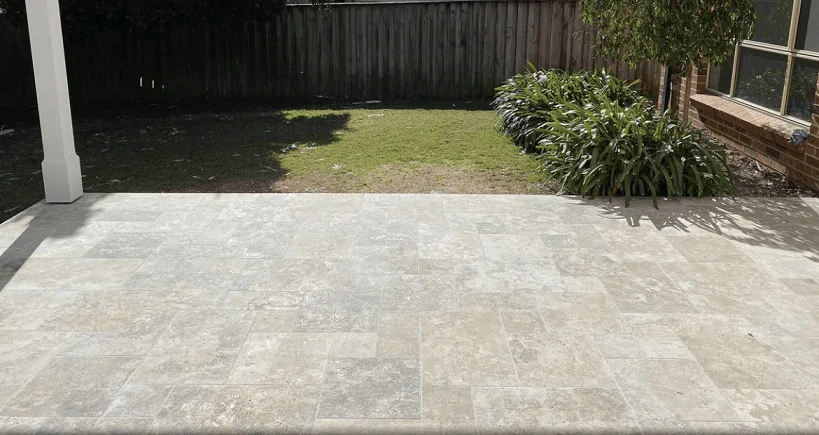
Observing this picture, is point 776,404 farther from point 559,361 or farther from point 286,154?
point 286,154

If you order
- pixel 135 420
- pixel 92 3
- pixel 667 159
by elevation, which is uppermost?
pixel 92 3

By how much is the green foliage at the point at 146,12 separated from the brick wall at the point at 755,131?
22.5ft

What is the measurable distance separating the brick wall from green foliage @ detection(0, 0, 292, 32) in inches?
270

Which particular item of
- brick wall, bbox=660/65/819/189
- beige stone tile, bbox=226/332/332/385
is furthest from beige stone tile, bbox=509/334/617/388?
brick wall, bbox=660/65/819/189

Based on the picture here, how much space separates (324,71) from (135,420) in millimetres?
10573

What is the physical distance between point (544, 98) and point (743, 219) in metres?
3.64

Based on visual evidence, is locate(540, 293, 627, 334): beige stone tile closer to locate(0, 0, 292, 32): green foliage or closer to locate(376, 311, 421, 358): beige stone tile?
locate(376, 311, 421, 358): beige stone tile

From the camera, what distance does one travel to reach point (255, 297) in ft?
13.7

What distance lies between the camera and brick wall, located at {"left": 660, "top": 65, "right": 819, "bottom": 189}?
6500mm

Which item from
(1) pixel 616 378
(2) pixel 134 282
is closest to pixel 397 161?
(2) pixel 134 282

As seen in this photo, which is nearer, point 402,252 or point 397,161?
point 402,252

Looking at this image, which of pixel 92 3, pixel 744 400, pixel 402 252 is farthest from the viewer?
pixel 92 3

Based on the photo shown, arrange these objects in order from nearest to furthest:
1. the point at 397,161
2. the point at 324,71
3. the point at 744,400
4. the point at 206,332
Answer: the point at 744,400 < the point at 206,332 < the point at 397,161 < the point at 324,71

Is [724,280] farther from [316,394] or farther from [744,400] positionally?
[316,394]
